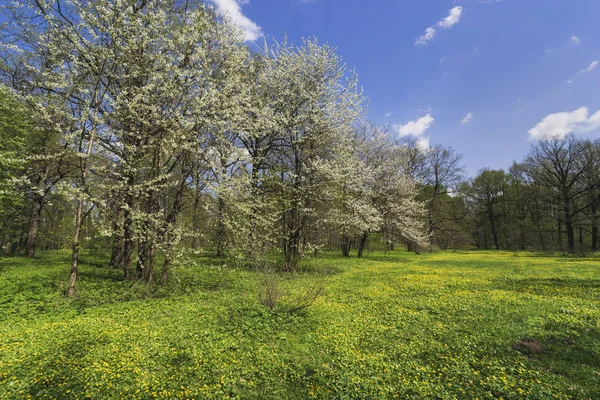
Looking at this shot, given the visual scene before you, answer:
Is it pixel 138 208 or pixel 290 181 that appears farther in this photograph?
pixel 290 181

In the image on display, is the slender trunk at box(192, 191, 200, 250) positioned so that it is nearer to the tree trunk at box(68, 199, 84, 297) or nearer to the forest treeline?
the forest treeline

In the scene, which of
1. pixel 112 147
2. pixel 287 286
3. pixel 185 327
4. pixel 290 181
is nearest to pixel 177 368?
pixel 185 327

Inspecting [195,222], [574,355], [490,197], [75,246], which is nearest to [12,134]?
[75,246]

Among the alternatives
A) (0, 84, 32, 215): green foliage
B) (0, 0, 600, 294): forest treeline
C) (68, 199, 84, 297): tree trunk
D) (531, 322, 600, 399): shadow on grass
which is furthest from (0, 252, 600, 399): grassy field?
(0, 84, 32, 215): green foliage

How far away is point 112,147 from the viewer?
11266mm

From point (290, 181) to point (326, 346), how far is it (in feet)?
36.2

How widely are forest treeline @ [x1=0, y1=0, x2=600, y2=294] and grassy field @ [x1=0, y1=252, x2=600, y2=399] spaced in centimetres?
200

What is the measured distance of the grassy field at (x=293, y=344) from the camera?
15.4ft

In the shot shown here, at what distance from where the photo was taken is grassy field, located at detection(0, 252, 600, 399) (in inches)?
185

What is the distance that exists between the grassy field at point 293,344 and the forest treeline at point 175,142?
6.55 feet

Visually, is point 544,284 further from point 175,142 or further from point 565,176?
point 565,176

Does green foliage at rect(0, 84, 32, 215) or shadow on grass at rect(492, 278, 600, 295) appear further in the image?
green foliage at rect(0, 84, 32, 215)

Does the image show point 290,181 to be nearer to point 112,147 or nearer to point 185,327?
point 112,147

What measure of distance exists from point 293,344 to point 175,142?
8168 millimetres
